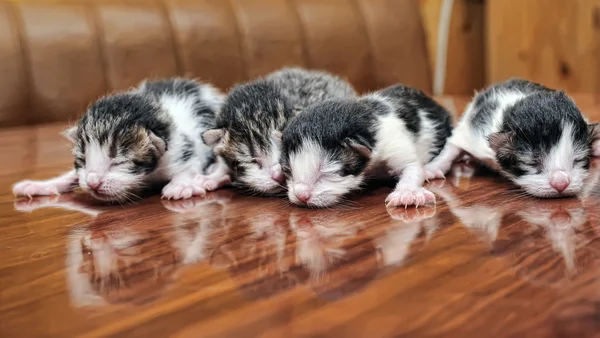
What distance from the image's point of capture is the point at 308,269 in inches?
34.0

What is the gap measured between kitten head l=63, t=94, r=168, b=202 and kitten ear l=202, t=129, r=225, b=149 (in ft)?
0.33

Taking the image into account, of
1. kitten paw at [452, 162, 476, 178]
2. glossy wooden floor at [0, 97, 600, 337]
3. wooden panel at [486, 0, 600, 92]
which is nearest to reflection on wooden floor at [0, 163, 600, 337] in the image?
glossy wooden floor at [0, 97, 600, 337]

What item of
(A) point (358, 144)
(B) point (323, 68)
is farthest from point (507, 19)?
(A) point (358, 144)

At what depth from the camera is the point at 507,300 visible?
2.34 ft

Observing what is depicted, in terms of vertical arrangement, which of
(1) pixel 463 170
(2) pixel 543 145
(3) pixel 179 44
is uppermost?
(3) pixel 179 44

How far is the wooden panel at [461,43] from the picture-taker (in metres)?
3.96

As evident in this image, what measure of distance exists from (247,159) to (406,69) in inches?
89.5

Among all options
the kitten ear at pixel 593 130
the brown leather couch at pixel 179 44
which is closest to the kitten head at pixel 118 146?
the kitten ear at pixel 593 130

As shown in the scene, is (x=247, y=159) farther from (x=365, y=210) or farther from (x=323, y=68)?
(x=323, y=68)

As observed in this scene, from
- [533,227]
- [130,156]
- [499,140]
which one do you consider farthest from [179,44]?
[533,227]

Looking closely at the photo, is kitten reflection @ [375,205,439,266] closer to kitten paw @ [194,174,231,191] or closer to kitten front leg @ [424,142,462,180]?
kitten front leg @ [424,142,462,180]

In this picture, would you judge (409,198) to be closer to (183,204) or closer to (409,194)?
(409,194)

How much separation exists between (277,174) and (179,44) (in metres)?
1.87

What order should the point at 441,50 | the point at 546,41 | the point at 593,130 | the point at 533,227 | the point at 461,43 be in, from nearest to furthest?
the point at 533,227 → the point at 593,130 → the point at 546,41 → the point at 441,50 → the point at 461,43
